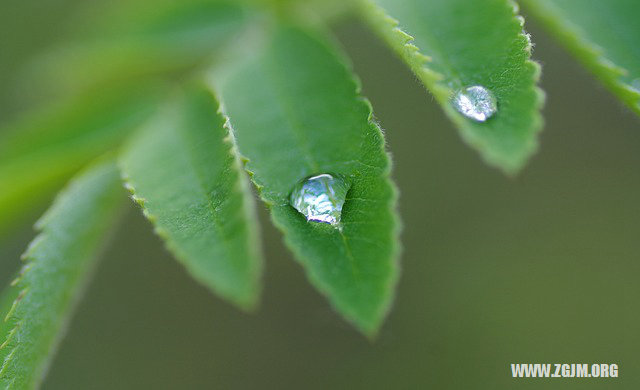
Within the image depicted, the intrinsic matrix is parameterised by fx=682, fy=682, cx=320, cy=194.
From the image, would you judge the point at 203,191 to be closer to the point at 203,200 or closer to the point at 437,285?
the point at 203,200

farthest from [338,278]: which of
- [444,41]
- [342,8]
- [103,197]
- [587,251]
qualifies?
[587,251]

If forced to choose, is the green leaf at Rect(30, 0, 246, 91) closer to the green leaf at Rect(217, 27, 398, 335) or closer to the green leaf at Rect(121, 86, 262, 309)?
the green leaf at Rect(217, 27, 398, 335)

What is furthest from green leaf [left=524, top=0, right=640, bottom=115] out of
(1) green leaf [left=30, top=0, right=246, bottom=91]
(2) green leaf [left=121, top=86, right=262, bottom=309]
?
(1) green leaf [left=30, top=0, right=246, bottom=91]

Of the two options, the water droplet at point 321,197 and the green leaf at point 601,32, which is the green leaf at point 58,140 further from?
the green leaf at point 601,32

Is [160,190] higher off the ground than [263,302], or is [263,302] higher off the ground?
[160,190]

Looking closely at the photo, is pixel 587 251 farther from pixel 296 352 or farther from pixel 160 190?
pixel 160 190

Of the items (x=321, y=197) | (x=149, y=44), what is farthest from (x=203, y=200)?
(x=149, y=44)
